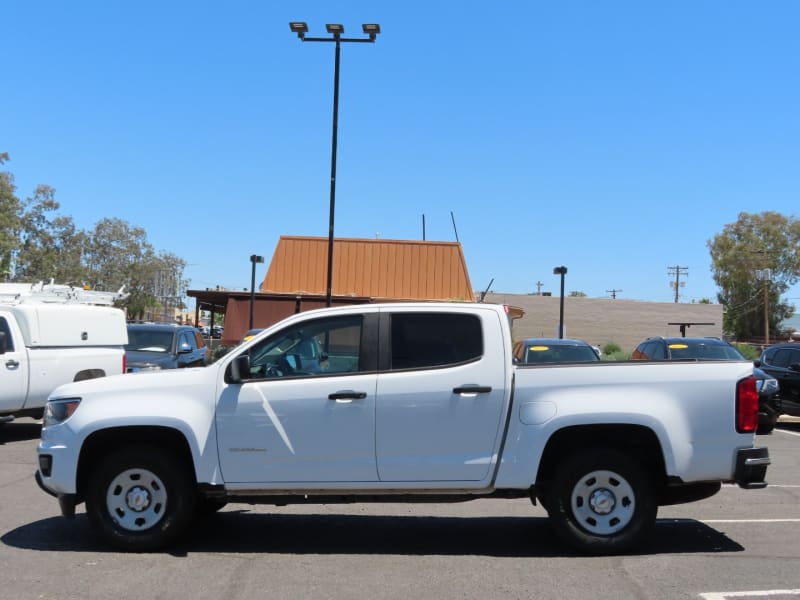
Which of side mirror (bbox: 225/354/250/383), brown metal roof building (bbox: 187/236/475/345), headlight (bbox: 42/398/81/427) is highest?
brown metal roof building (bbox: 187/236/475/345)

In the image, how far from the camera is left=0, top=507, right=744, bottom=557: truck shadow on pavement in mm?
6547

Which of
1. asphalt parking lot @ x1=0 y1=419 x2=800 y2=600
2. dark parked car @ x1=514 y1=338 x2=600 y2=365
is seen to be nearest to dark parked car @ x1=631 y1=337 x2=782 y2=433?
dark parked car @ x1=514 y1=338 x2=600 y2=365

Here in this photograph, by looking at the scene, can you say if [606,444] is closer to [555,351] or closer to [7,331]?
[555,351]

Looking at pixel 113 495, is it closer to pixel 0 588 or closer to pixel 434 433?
pixel 0 588

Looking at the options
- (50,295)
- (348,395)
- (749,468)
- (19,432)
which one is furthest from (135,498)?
(50,295)

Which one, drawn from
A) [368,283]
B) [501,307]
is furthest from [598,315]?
[501,307]

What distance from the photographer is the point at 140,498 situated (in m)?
6.38

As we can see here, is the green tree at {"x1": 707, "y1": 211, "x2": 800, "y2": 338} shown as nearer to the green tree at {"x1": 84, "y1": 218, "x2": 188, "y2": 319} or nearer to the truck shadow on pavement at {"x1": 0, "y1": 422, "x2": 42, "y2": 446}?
the green tree at {"x1": 84, "y1": 218, "x2": 188, "y2": 319}

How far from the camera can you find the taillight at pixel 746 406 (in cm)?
618

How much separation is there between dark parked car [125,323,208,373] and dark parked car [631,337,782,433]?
9171mm

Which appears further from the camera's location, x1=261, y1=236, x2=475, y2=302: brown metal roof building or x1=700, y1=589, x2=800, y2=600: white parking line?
x1=261, y1=236, x2=475, y2=302: brown metal roof building

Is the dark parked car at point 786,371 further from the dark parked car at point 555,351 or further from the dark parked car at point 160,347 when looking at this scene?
the dark parked car at point 160,347

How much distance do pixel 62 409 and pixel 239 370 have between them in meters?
1.51

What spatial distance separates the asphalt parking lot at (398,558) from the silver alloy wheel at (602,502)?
26cm
